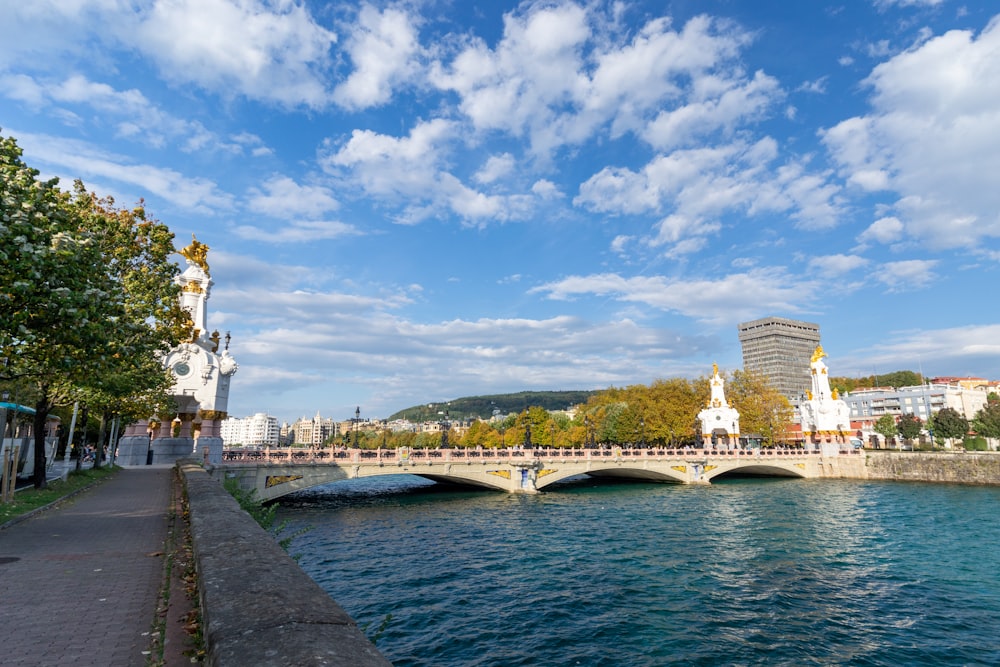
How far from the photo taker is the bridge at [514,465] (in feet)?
121

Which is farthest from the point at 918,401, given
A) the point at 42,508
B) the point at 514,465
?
the point at 42,508

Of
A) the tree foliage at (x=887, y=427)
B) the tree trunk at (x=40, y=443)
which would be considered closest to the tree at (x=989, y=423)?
the tree foliage at (x=887, y=427)

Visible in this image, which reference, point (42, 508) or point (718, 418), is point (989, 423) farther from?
point (42, 508)

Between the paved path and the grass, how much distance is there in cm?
87

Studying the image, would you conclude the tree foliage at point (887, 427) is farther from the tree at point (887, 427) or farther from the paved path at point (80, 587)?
the paved path at point (80, 587)

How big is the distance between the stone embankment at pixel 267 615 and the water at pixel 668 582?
9116 millimetres

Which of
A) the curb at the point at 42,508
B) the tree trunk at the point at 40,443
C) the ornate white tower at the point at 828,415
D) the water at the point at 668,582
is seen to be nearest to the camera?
the curb at the point at 42,508

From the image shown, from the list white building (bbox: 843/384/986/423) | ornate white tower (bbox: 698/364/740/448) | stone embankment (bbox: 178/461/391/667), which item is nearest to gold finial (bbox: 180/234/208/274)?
stone embankment (bbox: 178/461/391/667)

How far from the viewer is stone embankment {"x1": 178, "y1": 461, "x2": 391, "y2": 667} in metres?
3.23

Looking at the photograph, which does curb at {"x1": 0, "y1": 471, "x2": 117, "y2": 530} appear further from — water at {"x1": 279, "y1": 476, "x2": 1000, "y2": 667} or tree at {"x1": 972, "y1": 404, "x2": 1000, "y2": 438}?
tree at {"x1": 972, "y1": 404, "x2": 1000, "y2": 438}

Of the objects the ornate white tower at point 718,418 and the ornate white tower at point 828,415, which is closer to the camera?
the ornate white tower at point 828,415

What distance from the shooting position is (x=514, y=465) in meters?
47.1

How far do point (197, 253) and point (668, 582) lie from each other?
41487 millimetres

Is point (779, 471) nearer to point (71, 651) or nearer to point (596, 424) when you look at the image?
point (596, 424)
